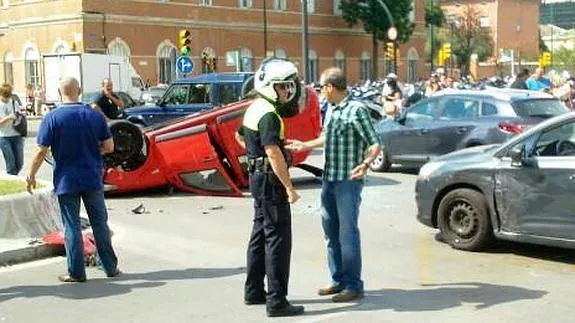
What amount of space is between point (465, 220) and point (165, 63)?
1706 inches

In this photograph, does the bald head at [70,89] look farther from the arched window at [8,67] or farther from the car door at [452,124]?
the arched window at [8,67]

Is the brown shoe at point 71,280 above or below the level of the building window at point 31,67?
below

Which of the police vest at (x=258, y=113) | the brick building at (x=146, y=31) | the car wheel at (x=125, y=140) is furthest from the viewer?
the brick building at (x=146, y=31)

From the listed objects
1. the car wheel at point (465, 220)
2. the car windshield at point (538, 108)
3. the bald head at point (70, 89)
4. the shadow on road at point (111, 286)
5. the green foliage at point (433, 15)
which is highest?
the green foliage at point (433, 15)

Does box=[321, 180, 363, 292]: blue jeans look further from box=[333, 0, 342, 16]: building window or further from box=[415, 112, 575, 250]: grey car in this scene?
box=[333, 0, 342, 16]: building window

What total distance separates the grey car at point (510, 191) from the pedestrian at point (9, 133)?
6.61m

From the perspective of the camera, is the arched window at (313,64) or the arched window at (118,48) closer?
the arched window at (118,48)

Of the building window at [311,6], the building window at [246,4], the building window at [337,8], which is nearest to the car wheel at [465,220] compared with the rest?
the building window at [246,4]

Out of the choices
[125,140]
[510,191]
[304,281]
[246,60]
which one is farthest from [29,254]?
[246,60]

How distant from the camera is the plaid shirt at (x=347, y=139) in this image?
6.48 m

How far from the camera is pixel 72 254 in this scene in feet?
24.6

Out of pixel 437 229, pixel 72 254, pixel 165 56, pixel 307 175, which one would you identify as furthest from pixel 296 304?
pixel 165 56

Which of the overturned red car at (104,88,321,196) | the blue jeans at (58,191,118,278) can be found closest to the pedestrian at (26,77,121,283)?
the blue jeans at (58,191,118,278)

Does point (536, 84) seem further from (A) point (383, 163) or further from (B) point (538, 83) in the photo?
(A) point (383, 163)
